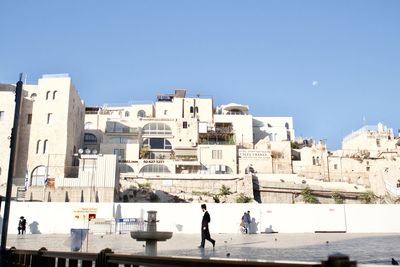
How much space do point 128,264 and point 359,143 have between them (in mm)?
81449

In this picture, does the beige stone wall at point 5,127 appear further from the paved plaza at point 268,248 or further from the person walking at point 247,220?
the paved plaza at point 268,248

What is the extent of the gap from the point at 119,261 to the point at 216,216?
26517 millimetres

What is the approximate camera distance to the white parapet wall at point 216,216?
31141 mm

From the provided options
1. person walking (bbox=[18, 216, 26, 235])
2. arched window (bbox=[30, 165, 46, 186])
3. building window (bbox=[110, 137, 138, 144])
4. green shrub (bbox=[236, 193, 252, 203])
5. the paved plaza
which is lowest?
the paved plaza

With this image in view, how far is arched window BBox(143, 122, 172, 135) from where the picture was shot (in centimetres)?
7332

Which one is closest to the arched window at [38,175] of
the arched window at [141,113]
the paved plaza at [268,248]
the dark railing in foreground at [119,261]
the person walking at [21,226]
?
the person walking at [21,226]

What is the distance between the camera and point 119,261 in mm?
5199

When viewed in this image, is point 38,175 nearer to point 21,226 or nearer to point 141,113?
point 21,226

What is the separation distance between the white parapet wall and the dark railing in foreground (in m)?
22.3

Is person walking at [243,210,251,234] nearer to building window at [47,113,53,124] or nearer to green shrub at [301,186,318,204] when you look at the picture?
building window at [47,113,53,124]

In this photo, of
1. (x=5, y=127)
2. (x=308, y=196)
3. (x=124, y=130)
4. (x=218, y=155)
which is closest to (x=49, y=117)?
(x=5, y=127)

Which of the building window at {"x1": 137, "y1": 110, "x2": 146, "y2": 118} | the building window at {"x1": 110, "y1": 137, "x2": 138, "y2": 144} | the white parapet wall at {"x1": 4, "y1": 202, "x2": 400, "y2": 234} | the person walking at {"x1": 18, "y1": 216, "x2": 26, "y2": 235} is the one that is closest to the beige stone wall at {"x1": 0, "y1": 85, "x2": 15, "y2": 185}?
the building window at {"x1": 110, "y1": 137, "x2": 138, "y2": 144}

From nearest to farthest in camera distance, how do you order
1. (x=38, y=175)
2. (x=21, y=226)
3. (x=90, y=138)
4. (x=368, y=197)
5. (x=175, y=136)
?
(x=21, y=226), (x=38, y=175), (x=368, y=197), (x=90, y=138), (x=175, y=136)

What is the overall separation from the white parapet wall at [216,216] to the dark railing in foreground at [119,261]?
22.3m
